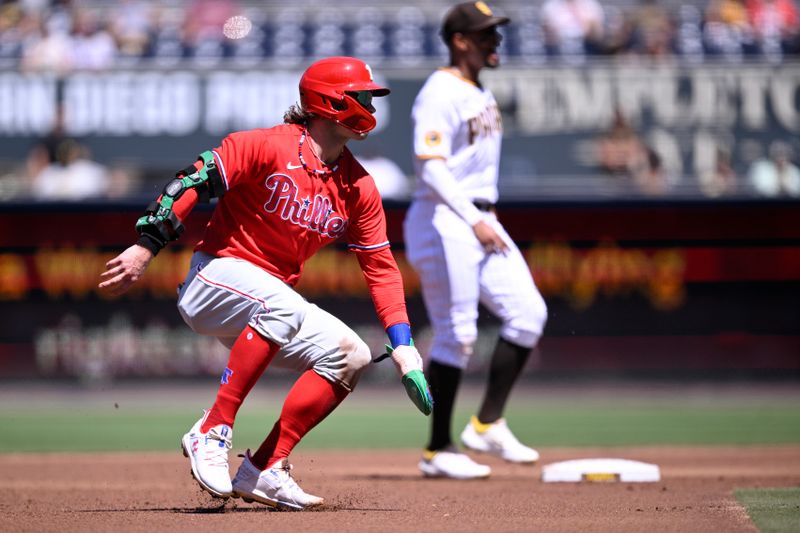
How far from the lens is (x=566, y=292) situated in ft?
39.7

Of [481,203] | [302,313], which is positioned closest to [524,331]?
[481,203]

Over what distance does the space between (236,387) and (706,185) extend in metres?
8.80

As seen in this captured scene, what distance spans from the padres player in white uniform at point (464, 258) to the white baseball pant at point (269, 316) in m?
1.58

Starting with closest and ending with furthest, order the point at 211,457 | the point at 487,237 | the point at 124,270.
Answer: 1. the point at 124,270
2. the point at 211,457
3. the point at 487,237

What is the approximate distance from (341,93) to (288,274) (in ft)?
2.54

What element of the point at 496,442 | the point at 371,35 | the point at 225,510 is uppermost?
the point at 371,35

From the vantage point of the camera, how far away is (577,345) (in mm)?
12109

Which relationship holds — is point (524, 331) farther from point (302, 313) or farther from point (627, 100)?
point (627, 100)

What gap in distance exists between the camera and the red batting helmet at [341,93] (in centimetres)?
486

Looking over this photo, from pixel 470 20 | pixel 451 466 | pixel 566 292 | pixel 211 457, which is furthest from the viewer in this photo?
pixel 566 292

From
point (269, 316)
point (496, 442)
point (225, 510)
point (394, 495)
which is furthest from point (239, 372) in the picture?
point (496, 442)

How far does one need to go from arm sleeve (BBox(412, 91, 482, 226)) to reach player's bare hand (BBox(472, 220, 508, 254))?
36 millimetres

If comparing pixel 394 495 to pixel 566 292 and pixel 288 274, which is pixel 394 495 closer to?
pixel 288 274

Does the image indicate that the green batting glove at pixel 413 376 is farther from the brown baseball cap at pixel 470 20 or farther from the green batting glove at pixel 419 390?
the brown baseball cap at pixel 470 20
